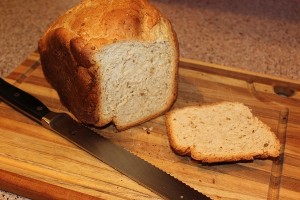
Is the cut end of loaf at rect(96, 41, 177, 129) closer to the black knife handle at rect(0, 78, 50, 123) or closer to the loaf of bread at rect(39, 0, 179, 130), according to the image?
the loaf of bread at rect(39, 0, 179, 130)

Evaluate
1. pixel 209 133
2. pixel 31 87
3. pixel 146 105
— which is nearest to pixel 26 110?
pixel 31 87

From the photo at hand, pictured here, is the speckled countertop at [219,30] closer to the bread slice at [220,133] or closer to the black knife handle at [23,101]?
the black knife handle at [23,101]

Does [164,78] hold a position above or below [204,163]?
above

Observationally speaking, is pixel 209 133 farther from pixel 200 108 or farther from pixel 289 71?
pixel 289 71

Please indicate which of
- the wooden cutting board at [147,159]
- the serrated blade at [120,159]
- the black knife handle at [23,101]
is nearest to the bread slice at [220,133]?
the wooden cutting board at [147,159]

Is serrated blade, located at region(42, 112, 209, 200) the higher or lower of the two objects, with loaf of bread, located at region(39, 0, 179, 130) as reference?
lower

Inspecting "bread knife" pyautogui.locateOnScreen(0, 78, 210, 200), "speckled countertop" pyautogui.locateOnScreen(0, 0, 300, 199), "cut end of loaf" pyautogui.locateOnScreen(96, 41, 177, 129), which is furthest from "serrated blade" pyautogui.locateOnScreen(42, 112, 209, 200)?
"speckled countertop" pyautogui.locateOnScreen(0, 0, 300, 199)
